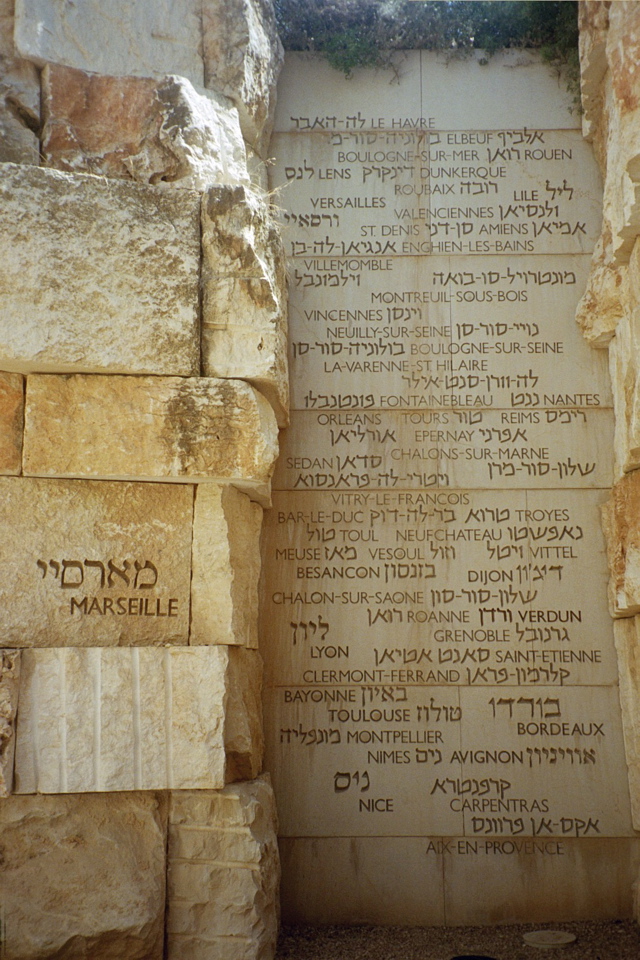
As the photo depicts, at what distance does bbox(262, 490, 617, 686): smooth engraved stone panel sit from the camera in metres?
4.29

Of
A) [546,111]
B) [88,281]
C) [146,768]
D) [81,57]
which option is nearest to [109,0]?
[81,57]

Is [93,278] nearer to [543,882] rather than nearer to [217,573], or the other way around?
[217,573]

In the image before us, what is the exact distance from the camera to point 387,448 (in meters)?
4.50

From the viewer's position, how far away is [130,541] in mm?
3646

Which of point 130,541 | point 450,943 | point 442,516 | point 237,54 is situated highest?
point 237,54

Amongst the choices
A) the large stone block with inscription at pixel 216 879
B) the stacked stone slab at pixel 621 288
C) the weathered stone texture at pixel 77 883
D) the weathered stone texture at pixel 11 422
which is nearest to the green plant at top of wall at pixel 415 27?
the stacked stone slab at pixel 621 288

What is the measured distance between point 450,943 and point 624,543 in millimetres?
2042

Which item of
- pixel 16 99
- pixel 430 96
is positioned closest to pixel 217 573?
pixel 16 99

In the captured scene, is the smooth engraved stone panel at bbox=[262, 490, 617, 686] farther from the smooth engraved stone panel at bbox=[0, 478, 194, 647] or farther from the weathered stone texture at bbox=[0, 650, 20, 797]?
the weathered stone texture at bbox=[0, 650, 20, 797]

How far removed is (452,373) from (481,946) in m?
2.80

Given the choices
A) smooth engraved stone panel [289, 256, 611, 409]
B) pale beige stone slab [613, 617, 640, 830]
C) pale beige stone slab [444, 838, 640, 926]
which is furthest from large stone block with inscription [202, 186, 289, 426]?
pale beige stone slab [444, 838, 640, 926]

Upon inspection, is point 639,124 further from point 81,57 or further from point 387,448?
point 81,57

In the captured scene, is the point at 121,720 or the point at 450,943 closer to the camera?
the point at 121,720

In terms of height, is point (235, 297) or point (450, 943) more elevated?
point (235, 297)
